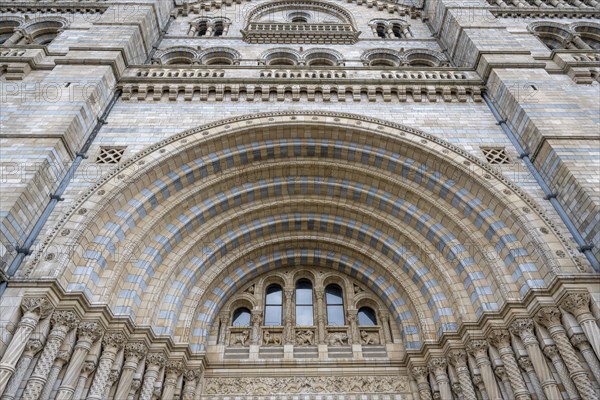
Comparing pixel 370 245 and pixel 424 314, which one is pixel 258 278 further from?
pixel 424 314

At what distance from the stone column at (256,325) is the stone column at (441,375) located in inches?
154

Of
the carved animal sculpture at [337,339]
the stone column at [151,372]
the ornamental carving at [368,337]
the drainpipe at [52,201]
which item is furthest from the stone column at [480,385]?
the drainpipe at [52,201]

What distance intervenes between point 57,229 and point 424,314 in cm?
796

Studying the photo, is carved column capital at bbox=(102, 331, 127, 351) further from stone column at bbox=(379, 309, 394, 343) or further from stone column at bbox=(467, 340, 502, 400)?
stone column at bbox=(467, 340, 502, 400)

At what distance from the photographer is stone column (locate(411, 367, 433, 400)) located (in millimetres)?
8844

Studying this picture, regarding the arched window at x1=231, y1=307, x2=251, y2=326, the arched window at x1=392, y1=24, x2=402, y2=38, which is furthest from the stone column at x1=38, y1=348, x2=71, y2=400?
the arched window at x1=392, y1=24, x2=402, y2=38

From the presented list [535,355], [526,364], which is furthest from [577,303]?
[526,364]

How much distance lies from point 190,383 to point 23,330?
3.34 m

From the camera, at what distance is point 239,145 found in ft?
36.8

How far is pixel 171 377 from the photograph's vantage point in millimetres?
8695

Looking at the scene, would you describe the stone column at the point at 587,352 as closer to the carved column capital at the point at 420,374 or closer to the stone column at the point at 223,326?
the carved column capital at the point at 420,374

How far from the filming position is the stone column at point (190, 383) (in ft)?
28.8

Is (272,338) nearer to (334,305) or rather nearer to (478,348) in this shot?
(334,305)

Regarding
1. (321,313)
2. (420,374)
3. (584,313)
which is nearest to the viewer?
(584,313)
